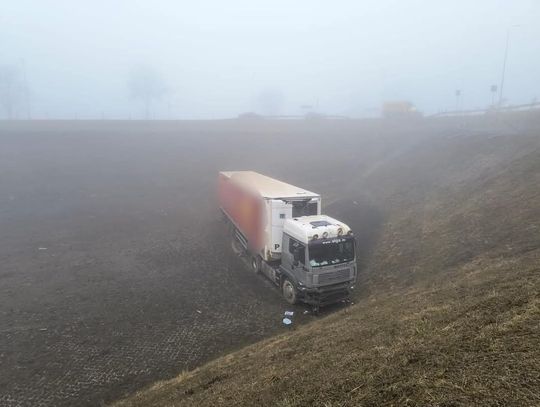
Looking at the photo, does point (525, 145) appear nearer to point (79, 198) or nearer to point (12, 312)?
point (12, 312)

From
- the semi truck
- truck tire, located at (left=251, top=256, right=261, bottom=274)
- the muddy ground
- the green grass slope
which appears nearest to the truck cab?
the semi truck

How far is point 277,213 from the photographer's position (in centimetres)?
1669

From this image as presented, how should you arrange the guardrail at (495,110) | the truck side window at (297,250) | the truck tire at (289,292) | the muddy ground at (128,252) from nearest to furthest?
the muddy ground at (128,252)
the truck side window at (297,250)
the truck tire at (289,292)
the guardrail at (495,110)

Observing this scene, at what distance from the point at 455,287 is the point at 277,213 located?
312 inches

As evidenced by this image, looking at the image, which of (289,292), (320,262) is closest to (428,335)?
(320,262)

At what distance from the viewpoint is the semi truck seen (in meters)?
14.4

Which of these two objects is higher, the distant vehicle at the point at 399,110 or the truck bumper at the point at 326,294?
the distant vehicle at the point at 399,110

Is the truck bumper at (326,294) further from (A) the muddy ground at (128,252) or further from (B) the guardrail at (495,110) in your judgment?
(B) the guardrail at (495,110)

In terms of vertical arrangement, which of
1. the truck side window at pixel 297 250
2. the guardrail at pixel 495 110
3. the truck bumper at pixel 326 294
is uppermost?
the guardrail at pixel 495 110

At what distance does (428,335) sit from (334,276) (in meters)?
7.08

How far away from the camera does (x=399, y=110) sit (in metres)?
66.4

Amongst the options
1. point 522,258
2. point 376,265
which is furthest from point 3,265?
point 522,258

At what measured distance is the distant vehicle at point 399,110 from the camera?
2562 inches

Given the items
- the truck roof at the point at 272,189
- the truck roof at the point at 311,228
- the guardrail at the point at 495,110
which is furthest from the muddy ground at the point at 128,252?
the guardrail at the point at 495,110
